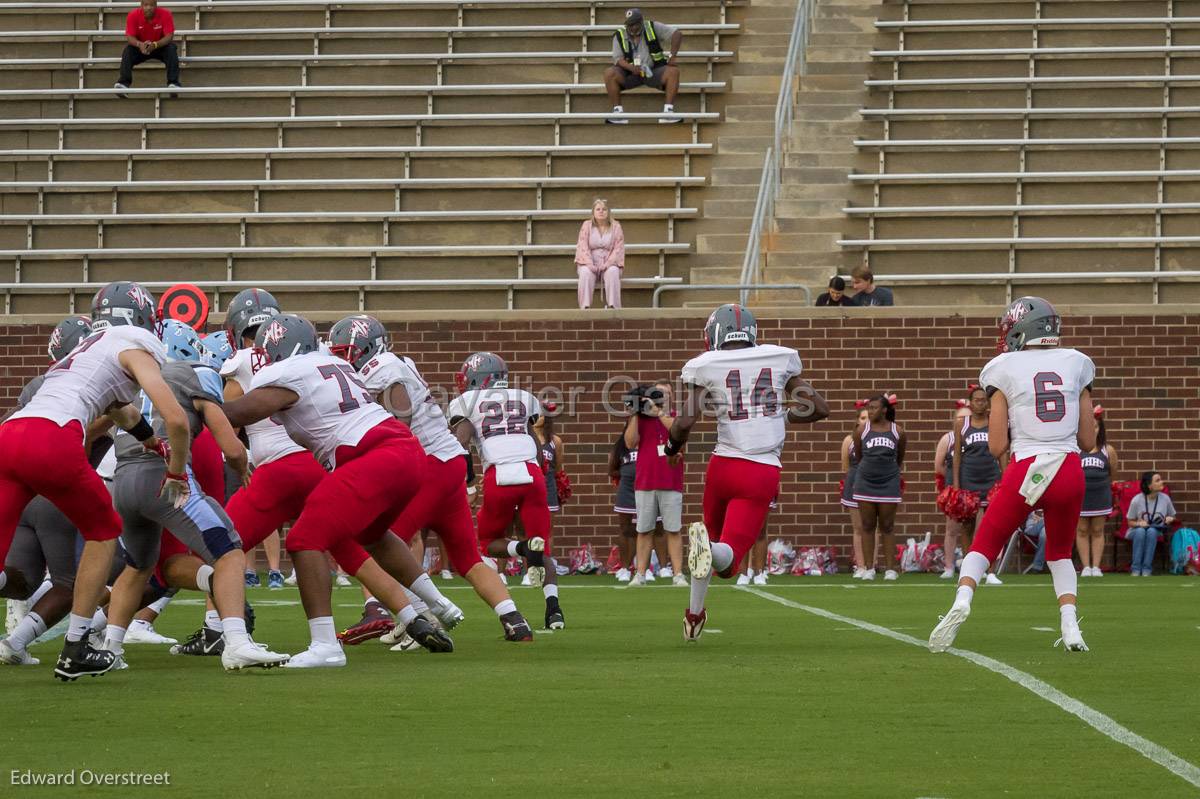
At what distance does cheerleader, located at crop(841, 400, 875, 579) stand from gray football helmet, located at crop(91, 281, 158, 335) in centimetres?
1053

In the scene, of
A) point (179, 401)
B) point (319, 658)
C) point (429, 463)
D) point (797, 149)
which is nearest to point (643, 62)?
point (797, 149)

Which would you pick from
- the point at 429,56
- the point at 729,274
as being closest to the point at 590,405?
the point at 729,274

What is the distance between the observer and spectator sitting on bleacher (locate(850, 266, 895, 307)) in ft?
61.4

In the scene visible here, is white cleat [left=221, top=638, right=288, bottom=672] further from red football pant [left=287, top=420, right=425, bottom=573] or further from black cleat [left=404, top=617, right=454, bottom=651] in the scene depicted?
black cleat [left=404, top=617, right=454, bottom=651]

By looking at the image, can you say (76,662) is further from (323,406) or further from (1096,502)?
(1096,502)

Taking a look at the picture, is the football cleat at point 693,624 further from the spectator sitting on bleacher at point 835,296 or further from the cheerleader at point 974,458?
the spectator sitting on bleacher at point 835,296

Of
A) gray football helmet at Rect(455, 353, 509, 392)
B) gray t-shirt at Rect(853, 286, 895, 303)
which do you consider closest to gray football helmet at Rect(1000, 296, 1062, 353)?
gray football helmet at Rect(455, 353, 509, 392)

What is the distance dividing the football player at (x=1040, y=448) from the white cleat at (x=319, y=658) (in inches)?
119

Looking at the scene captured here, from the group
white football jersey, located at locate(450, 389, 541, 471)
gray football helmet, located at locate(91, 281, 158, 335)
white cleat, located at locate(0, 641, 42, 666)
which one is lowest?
white cleat, located at locate(0, 641, 42, 666)

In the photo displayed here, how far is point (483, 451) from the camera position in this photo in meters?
11.7

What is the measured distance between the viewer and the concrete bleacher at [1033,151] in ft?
65.1

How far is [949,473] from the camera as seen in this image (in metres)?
18.2

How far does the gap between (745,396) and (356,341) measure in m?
2.26

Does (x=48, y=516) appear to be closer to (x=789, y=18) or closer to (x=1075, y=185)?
(x=1075, y=185)
